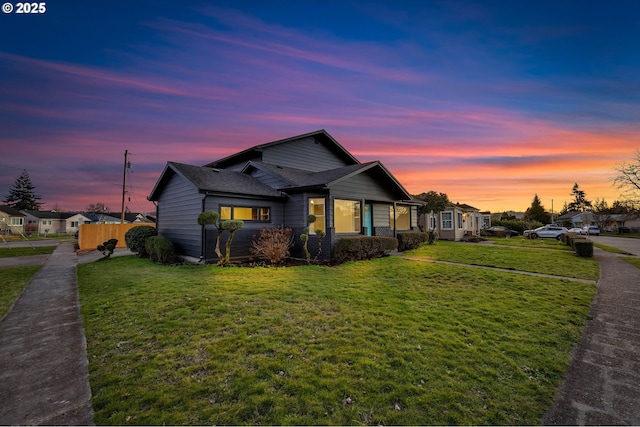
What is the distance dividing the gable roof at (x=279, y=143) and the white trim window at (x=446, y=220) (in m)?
12.3

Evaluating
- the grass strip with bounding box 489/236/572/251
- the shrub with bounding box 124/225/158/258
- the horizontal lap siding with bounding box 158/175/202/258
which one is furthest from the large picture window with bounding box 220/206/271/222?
the grass strip with bounding box 489/236/572/251

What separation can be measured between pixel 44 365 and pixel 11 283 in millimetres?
8815

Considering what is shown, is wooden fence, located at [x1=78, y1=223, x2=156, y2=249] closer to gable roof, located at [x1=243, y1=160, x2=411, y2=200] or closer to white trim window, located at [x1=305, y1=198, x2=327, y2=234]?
gable roof, located at [x1=243, y1=160, x2=411, y2=200]

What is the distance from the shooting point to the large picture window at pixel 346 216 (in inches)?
589

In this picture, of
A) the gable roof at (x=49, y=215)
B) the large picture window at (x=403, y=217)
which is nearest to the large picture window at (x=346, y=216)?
the large picture window at (x=403, y=217)

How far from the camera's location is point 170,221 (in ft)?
51.6

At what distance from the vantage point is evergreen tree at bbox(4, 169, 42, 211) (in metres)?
76.0

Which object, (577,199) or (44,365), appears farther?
(577,199)

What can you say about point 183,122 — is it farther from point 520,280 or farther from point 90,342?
point 520,280

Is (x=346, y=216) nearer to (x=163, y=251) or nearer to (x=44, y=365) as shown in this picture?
(x=163, y=251)

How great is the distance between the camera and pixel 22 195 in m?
77.2

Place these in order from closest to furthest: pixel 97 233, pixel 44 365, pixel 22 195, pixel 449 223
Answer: pixel 44 365
pixel 97 233
pixel 449 223
pixel 22 195

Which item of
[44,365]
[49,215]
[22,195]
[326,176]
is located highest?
[22,195]

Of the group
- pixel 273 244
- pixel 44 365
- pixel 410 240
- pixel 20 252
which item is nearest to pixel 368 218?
pixel 410 240
